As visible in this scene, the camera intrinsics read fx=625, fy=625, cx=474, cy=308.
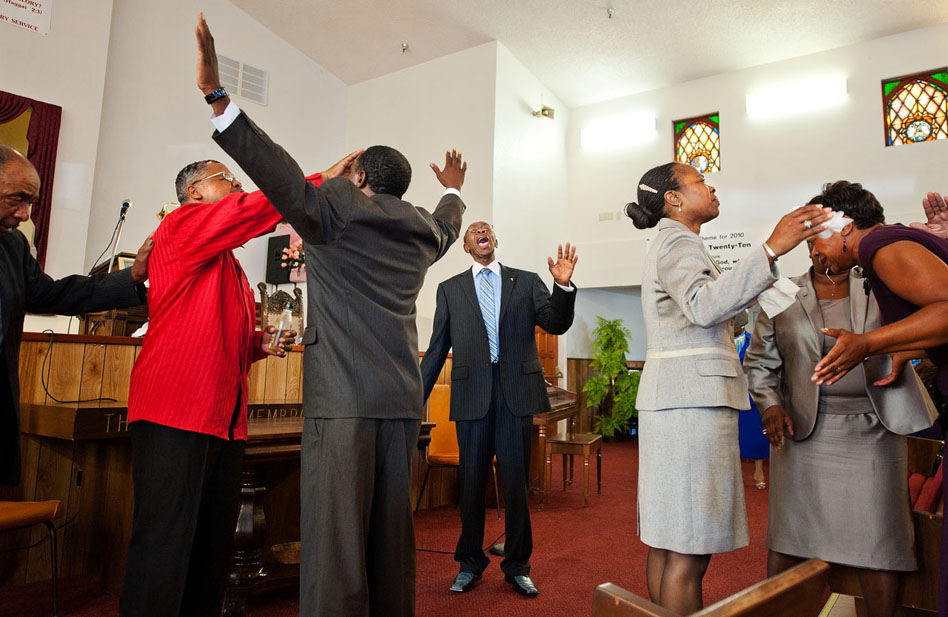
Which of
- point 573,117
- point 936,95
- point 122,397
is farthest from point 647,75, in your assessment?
point 122,397

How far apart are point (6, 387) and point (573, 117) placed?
875 centimetres

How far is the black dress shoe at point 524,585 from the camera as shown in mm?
2643

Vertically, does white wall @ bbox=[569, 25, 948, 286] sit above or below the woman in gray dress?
above

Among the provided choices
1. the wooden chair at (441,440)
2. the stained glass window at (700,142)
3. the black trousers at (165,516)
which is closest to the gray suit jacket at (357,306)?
the black trousers at (165,516)

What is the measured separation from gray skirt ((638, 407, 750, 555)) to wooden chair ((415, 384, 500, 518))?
2.69 meters

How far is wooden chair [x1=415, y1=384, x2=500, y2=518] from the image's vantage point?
426 cm

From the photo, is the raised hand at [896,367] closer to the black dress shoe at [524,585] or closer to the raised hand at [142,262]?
the black dress shoe at [524,585]

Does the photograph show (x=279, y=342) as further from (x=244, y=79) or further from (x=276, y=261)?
(x=244, y=79)

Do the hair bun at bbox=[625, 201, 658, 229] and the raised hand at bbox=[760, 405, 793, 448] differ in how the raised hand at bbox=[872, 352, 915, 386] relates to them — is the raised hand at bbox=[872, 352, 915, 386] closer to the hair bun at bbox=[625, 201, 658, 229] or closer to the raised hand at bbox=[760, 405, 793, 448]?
the raised hand at bbox=[760, 405, 793, 448]

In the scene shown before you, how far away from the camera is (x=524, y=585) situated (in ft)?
8.71

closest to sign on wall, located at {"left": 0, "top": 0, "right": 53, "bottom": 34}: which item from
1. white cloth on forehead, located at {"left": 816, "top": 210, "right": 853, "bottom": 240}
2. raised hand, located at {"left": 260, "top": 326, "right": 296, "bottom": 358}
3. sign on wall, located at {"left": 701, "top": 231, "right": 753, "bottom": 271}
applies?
raised hand, located at {"left": 260, "top": 326, "right": 296, "bottom": 358}

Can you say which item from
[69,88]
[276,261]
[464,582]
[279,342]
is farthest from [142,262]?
[276,261]

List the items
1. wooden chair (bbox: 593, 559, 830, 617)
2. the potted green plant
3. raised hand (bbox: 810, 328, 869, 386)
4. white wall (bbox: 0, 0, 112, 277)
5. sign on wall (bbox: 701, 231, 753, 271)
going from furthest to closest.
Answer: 1. the potted green plant
2. sign on wall (bbox: 701, 231, 753, 271)
3. white wall (bbox: 0, 0, 112, 277)
4. raised hand (bbox: 810, 328, 869, 386)
5. wooden chair (bbox: 593, 559, 830, 617)

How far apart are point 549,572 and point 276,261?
18.6ft
